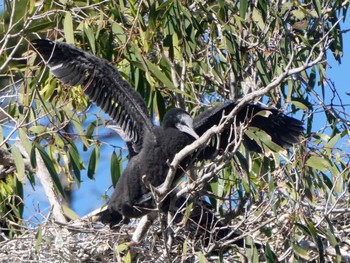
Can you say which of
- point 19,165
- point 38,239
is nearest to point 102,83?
point 19,165

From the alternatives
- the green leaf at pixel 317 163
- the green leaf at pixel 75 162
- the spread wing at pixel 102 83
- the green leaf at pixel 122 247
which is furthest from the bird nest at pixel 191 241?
the spread wing at pixel 102 83

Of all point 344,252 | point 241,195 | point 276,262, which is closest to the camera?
point 276,262

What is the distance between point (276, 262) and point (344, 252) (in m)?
0.54

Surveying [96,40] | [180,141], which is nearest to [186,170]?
[180,141]

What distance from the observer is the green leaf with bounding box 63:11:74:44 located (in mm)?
5512

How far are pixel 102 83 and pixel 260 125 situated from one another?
36.8 inches

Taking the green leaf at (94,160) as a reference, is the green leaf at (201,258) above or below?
below

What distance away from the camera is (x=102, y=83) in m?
5.79

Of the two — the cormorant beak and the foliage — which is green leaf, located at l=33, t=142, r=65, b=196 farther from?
the cormorant beak

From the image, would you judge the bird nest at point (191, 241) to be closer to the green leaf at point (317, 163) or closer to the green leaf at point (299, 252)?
the green leaf at point (299, 252)

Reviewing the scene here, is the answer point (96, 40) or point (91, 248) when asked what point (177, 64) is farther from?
point (91, 248)

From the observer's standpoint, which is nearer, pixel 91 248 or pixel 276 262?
pixel 276 262

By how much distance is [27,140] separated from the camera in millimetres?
5211

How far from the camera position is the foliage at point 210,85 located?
5.36 m
